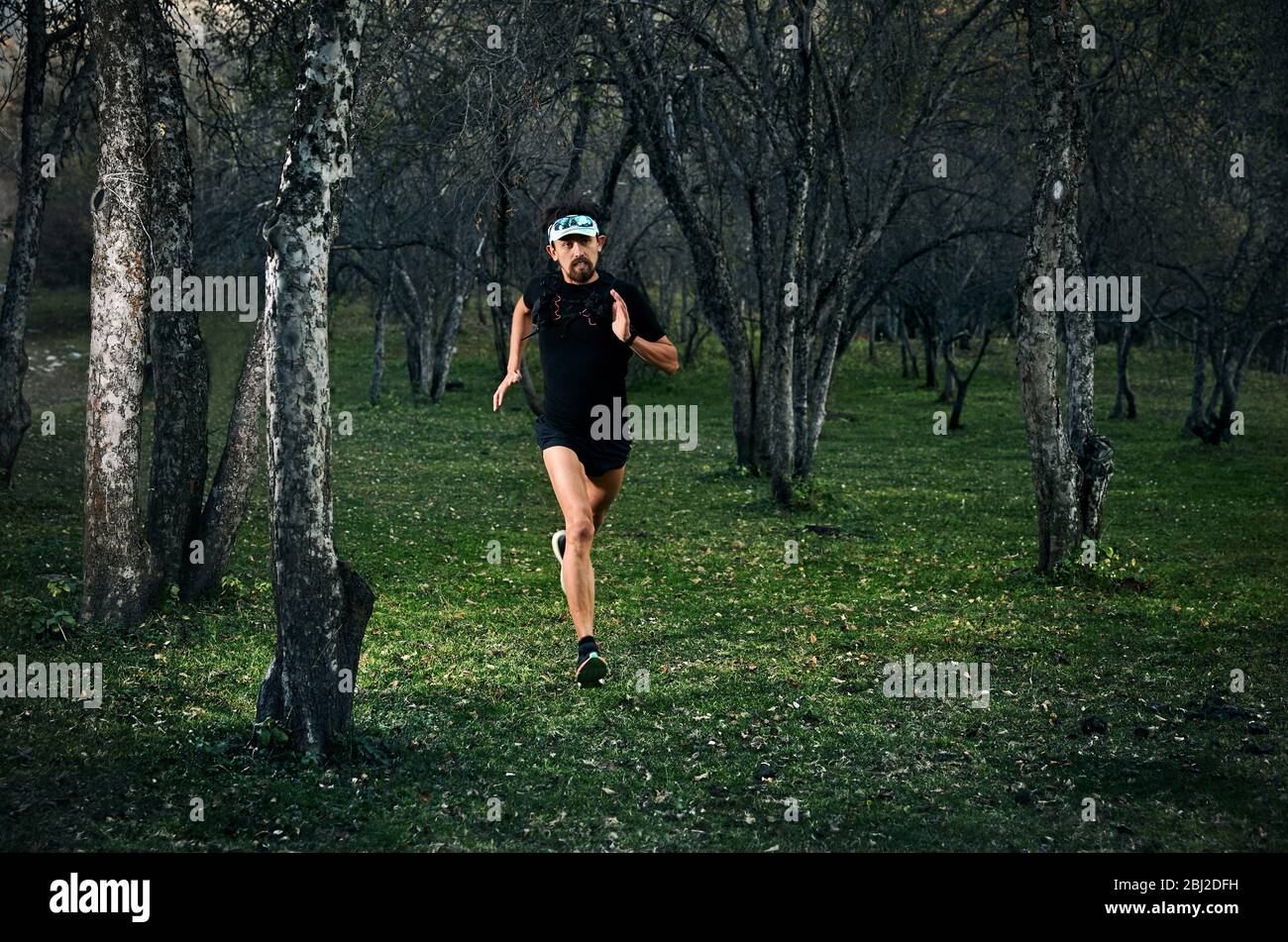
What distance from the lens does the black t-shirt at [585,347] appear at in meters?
8.12

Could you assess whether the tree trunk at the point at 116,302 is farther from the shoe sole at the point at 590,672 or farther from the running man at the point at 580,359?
the shoe sole at the point at 590,672

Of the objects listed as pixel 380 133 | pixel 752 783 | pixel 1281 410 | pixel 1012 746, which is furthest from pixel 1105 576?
pixel 1281 410

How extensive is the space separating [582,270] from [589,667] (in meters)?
2.52

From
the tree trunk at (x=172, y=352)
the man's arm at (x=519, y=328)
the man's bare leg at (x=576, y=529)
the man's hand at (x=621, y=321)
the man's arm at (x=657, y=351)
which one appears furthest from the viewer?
the tree trunk at (x=172, y=352)

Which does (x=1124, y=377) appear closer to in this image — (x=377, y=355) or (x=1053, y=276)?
(x=377, y=355)

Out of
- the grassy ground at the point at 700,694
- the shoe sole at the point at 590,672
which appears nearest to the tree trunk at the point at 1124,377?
the grassy ground at the point at 700,694

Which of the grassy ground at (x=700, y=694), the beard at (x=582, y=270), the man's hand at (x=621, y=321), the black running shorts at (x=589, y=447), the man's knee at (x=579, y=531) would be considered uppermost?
the beard at (x=582, y=270)

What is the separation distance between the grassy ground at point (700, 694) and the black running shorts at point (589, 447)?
5.04 feet

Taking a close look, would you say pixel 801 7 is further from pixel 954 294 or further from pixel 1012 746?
pixel 954 294

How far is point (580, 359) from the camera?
8133 mm

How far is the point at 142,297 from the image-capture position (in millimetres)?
9875

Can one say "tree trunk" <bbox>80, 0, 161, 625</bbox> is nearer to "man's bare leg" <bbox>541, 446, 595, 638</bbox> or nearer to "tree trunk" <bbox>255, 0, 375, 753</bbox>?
"tree trunk" <bbox>255, 0, 375, 753</bbox>

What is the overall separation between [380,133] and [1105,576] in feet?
38.9

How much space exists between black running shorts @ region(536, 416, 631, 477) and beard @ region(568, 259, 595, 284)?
92cm
